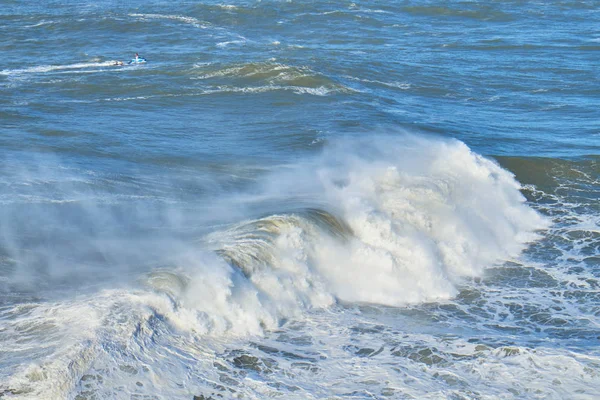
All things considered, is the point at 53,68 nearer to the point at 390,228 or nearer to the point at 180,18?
the point at 180,18

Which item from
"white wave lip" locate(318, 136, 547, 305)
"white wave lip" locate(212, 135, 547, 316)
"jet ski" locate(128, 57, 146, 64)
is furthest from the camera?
"jet ski" locate(128, 57, 146, 64)

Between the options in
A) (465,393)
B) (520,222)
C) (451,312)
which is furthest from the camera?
(520,222)

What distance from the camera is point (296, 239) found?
17.4 m

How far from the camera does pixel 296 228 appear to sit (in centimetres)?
1773

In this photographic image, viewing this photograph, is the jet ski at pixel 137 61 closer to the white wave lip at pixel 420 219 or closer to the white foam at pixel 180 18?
the white foam at pixel 180 18

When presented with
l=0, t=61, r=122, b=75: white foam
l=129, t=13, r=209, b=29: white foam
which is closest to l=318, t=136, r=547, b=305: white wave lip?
l=0, t=61, r=122, b=75: white foam

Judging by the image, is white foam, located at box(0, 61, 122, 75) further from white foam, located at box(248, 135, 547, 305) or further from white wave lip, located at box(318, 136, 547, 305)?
white wave lip, located at box(318, 136, 547, 305)

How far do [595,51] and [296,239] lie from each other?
102 feet

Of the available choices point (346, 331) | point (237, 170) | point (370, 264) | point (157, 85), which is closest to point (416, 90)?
point (157, 85)

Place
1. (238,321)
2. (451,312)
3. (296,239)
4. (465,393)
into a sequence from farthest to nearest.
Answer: (296,239) → (451,312) → (238,321) → (465,393)

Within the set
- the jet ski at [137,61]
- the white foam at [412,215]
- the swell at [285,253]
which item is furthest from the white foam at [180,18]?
the swell at [285,253]

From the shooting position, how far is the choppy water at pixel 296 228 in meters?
13.1

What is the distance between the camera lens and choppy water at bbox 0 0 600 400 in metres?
13.1

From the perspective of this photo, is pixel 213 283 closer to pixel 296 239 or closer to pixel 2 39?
pixel 296 239
